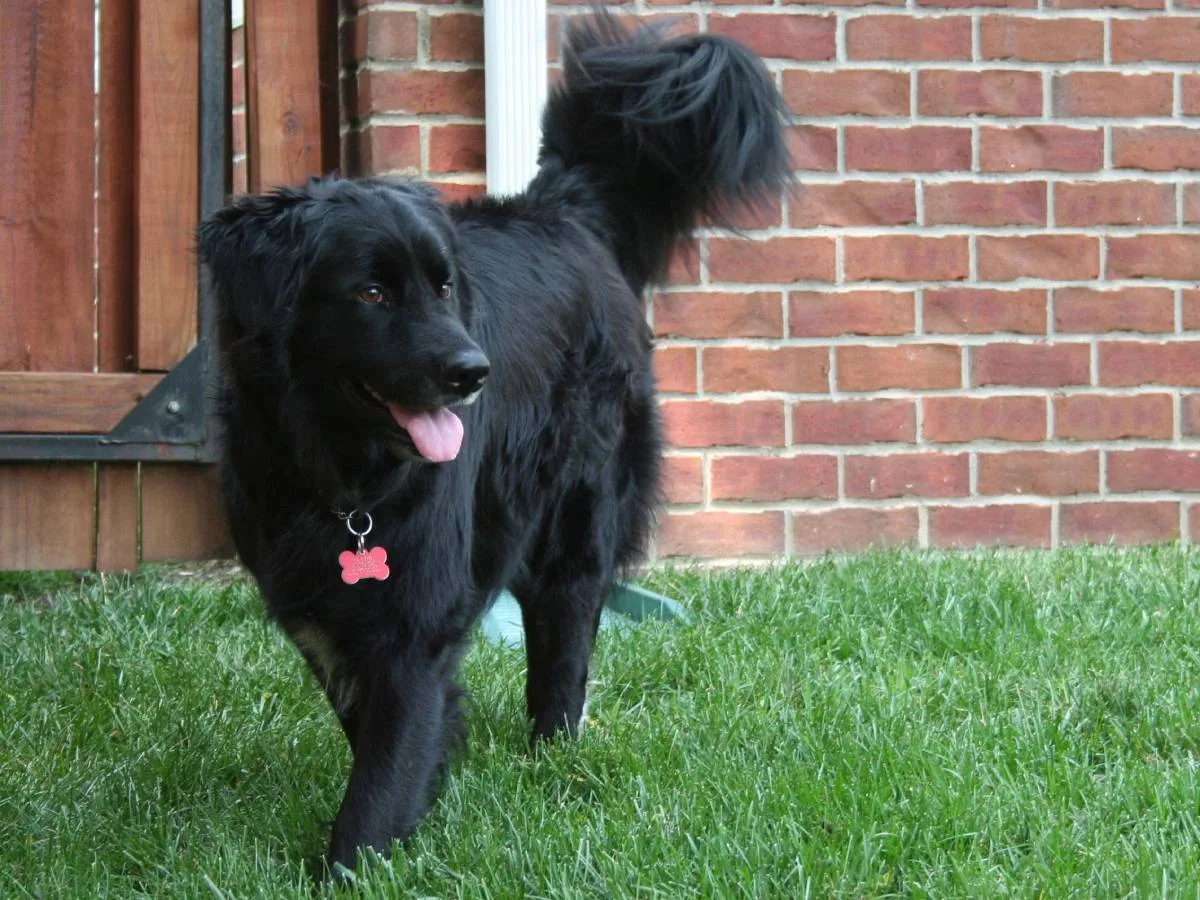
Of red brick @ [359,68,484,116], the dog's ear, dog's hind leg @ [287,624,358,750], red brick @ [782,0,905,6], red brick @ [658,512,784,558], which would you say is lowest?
red brick @ [658,512,784,558]

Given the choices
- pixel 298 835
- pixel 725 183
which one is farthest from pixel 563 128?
pixel 298 835

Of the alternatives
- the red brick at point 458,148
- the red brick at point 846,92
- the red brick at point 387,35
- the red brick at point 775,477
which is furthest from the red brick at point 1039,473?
the red brick at point 387,35

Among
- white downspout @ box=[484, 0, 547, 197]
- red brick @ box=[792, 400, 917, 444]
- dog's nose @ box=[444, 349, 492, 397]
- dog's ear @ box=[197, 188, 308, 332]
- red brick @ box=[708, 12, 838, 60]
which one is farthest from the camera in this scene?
red brick @ box=[792, 400, 917, 444]

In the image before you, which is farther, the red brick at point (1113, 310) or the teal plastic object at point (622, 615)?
the red brick at point (1113, 310)

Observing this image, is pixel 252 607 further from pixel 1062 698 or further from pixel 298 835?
pixel 1062 698

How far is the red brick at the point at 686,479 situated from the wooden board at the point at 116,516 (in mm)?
1766

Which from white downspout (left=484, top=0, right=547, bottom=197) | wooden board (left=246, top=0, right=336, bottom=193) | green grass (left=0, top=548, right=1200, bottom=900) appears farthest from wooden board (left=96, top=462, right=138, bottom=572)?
white downspout (left=484, top=0, right=547, bottom=197)

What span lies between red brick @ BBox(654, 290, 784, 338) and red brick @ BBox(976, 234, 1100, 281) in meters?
0.75

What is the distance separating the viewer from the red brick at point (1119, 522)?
4992 millimetres

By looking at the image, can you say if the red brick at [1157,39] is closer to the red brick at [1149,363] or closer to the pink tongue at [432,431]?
the red brick at [1149,363]

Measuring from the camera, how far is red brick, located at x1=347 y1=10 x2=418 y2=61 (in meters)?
4.50

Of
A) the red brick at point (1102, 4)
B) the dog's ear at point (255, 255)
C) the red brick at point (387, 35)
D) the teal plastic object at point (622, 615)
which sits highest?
the red brick at point (1102, 4)

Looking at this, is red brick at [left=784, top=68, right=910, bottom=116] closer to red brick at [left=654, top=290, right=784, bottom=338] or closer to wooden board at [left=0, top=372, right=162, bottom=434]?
red brick at [left=654, top=290, right=784, bottom=338]

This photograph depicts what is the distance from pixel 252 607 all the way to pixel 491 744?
56.1 inches
